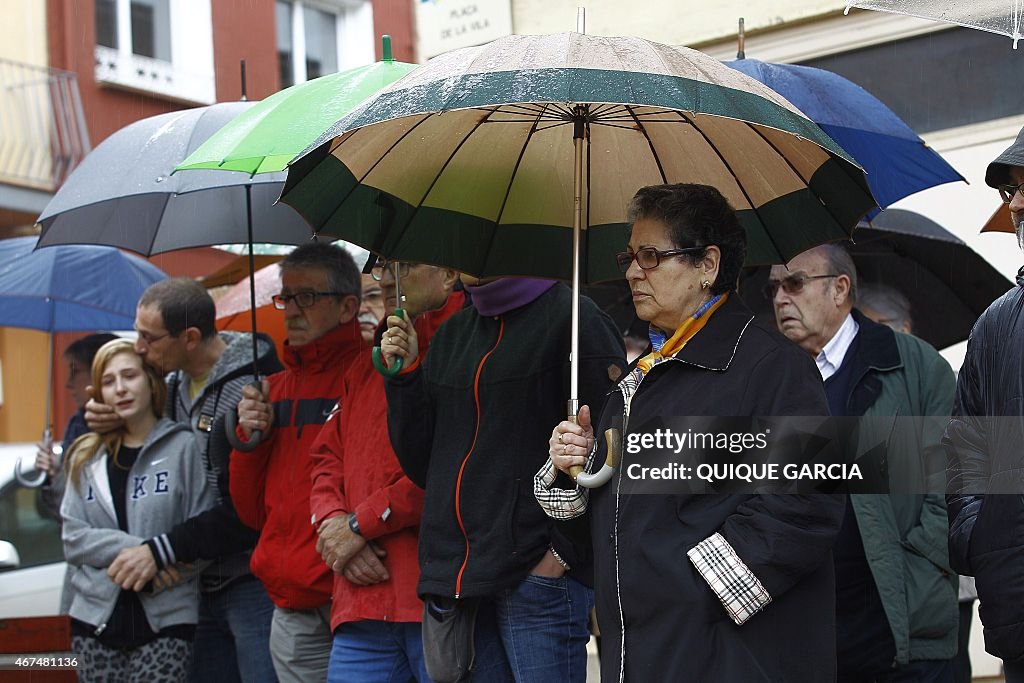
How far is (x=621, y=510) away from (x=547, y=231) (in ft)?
3.87

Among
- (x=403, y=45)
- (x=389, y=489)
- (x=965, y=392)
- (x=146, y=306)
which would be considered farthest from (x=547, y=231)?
(x=403, y=45)

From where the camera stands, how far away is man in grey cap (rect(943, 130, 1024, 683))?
331 centimetres

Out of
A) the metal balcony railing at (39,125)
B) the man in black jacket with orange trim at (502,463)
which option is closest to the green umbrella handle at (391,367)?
the man in black jacket with orange trim at (502,463)

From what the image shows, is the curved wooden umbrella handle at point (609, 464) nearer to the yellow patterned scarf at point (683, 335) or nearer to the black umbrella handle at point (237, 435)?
the yellow patterned scarf at point (683, 335)

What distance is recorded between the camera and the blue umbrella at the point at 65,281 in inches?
302

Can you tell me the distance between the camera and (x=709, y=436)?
3.51 m

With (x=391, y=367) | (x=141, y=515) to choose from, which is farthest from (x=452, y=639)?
(x=141, y=515)

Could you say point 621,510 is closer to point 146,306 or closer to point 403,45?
point 146,306

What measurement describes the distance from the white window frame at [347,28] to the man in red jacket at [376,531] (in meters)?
14.4

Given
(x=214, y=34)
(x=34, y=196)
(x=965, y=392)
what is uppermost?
(x=214, y=34)

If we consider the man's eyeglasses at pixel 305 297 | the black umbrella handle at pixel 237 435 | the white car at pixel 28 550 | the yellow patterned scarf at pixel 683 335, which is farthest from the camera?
the white car at pixel 28 550

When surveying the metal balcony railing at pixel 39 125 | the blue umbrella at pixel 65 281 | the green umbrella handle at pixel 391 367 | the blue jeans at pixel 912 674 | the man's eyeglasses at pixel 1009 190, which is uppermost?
the metal balcony railing at pixel 39 125

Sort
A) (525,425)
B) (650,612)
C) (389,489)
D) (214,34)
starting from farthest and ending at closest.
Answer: (214,34) → (389,489) → (525,425) → (650,612)

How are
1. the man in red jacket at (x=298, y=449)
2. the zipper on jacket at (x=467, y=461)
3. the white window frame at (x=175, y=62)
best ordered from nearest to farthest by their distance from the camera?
1. the zipper on jacket at (x=467, y=461)
2. the man in red jacket at (x=298, y=449)
3. the white window frame at (x=175, y=62)
